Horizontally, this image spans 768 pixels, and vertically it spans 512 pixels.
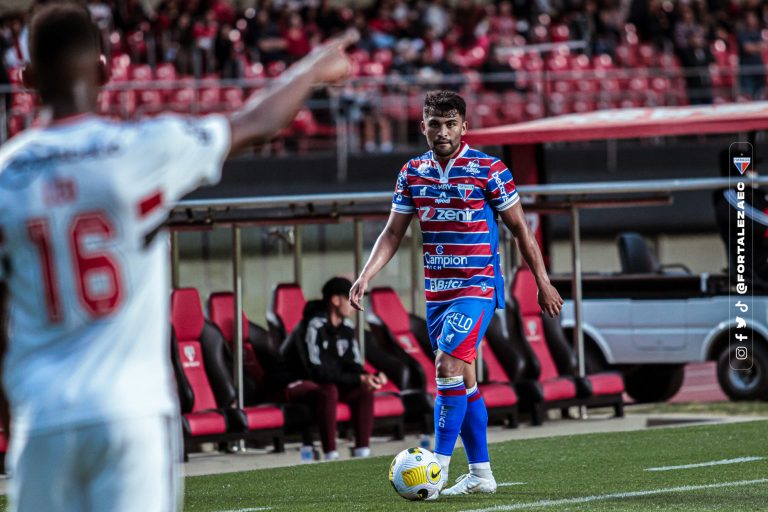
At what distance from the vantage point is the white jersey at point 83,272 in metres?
3.40

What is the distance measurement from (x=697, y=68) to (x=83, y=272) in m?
24.2

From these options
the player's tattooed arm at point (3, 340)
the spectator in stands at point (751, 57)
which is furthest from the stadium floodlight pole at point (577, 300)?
the player's tattooed arm at point (3, 340)

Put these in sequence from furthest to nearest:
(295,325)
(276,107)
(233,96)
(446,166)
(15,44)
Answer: (233,96), (15,44), (295,325), (446,166), (276,107)

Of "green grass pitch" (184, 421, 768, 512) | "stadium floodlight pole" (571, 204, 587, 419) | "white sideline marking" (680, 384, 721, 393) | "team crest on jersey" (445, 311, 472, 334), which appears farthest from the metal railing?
"team crest on jersey" (445, 311, 472, 334)

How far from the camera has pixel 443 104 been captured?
8.47 m

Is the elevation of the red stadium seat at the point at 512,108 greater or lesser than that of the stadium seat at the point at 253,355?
greater

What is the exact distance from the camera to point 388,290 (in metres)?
14.4

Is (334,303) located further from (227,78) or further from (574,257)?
(227,78)

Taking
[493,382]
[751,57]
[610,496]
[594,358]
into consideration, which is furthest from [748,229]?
[751,57]

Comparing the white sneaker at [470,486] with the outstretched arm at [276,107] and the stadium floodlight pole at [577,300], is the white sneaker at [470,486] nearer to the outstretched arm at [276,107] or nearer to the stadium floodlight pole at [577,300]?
the outstretched arm at [276,107]

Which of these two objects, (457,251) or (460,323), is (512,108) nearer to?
(457,251)

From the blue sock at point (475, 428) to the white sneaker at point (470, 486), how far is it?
0.10 m

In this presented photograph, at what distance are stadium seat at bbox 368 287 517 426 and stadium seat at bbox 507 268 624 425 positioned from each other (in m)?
0.25

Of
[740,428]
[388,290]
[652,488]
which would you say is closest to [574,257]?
[388,290]
